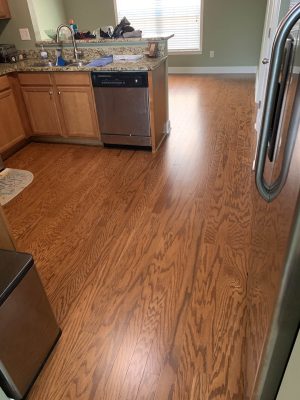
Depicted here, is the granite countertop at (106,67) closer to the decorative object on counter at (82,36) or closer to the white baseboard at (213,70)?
the decorative object on counter at (82,36)

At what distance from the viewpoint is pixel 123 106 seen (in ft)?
Answer: 10.3

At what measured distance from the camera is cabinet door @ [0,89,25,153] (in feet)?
10.7

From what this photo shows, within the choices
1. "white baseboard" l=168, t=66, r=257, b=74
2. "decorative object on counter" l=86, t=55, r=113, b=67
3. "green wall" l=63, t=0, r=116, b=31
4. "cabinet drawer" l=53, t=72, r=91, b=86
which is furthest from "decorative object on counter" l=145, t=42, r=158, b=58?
"green wall" l=63, t=0, r=116, b=31

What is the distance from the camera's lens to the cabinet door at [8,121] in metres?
3.26

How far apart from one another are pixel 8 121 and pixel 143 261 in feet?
7.94

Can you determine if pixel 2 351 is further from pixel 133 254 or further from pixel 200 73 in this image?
pixel 200 73

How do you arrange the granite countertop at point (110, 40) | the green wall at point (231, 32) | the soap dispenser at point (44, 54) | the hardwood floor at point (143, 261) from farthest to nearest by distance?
the green wall at point (231, 32) → the soap dispenser at point (44, 54) → the granite countertop at point (110, 40) → the hardwood floor at point (143, 261)

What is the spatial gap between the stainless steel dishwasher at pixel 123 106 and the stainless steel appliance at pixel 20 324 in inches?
87.2

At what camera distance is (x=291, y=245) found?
603mm

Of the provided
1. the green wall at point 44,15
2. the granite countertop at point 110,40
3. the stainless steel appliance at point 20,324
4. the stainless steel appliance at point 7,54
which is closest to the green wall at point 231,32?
the green wall at point 44,15

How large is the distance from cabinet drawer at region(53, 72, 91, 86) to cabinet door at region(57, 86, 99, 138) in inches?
1.6

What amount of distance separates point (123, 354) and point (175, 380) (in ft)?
0.88

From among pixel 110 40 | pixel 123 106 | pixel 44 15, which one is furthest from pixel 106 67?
pixel 44 15

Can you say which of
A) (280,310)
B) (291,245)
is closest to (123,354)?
(280,310)
